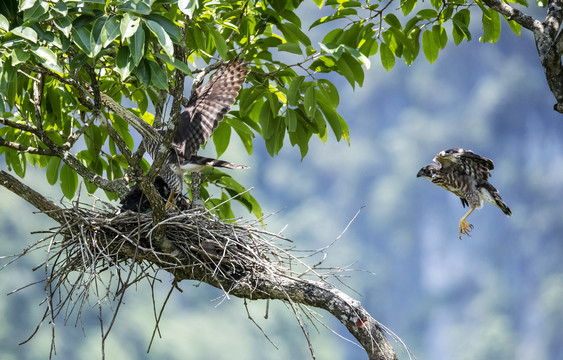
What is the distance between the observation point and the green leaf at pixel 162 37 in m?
1.84

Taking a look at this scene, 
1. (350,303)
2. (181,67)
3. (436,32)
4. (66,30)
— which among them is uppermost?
(436,32)

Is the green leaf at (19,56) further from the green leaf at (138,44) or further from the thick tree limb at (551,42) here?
the thick tree limb at (551,42)

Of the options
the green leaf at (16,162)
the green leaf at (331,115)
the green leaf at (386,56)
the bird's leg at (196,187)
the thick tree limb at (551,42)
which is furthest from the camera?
the green leaf at (16,162)

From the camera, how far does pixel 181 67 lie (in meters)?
2.00

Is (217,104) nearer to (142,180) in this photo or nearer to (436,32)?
(142,180)

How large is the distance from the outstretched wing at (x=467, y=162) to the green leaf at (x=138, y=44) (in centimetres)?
194

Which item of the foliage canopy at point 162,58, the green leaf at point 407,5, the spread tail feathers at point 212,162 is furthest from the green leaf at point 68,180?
the green leaf at point 407,5

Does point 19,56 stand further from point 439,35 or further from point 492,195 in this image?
point 492,195

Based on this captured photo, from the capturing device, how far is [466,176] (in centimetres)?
345

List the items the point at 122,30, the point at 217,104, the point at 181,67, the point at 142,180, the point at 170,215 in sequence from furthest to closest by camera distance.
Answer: the point at 217,104 → the point at 170,215 → the point at 142,180 → the point at 181,67 → the point at 122,30

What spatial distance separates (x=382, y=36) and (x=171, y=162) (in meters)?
1.21

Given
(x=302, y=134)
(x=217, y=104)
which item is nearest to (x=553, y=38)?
(x=302, y=134)

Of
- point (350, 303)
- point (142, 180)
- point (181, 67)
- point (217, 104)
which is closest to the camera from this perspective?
point (181, 67)

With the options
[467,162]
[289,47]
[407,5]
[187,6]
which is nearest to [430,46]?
[407,5]
